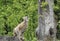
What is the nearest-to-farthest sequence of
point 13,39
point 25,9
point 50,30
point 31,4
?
point 13,39 → point 50,30 → point 31,4 → point 25,9

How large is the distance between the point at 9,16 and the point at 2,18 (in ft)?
1.80

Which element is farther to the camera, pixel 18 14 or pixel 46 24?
pixel 18 14

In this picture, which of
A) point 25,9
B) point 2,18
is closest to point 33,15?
point 25,9

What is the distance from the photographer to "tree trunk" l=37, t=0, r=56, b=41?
956 centimetres

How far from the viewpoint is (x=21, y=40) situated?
7613 millimetres

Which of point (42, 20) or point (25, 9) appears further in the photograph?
point (25, 9)

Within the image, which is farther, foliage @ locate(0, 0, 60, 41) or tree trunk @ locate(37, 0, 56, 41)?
foliage @ locate(0, 0, 60, 41)

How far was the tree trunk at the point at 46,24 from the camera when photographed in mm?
9562

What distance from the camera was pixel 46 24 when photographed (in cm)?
964

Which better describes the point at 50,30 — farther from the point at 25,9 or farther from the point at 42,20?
the point at 25,9

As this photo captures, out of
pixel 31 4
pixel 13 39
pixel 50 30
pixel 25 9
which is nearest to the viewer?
pixel 13 39

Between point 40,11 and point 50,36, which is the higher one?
point 40,11

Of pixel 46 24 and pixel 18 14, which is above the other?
pixel 46 24

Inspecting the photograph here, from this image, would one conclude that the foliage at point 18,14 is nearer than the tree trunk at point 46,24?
No
